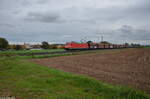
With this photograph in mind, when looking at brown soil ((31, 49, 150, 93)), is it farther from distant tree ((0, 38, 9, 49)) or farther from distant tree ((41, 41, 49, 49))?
distant tree ((41, 41, 49, 49))

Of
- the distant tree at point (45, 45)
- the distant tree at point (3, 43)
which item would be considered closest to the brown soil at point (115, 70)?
the distant tree at point (3, 43)

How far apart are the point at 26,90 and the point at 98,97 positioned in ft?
10.1

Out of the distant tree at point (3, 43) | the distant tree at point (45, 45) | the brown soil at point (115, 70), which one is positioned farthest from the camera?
the distant tree at point (45, 45)

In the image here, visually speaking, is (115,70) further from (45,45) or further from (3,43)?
(45,45)

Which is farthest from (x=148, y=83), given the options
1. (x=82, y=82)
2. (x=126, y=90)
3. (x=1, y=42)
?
(x=1, y=42)

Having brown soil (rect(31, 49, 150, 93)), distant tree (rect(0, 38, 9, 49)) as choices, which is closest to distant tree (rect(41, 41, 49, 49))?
distant tree (rect(0, 38, 9, 49))

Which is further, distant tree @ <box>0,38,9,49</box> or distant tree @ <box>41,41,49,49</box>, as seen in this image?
distant tree @ <box>41,41,49,49</box>

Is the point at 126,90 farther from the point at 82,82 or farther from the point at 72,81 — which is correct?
the point at 72,81

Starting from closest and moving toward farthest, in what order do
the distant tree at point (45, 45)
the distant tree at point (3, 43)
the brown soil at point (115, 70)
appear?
the brown soil at point (115, 70) < the distant tree at point (3, 43) < the distant tree at point (45, 45)

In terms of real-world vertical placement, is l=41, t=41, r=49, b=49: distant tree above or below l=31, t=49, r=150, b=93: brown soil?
above

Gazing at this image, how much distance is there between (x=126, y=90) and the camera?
697cm

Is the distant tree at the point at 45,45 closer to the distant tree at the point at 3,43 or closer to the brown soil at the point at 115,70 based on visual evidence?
the distant tree at the point at 3,43

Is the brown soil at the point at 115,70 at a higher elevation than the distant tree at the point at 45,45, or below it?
below

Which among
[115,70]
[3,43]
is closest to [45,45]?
[3,43]
